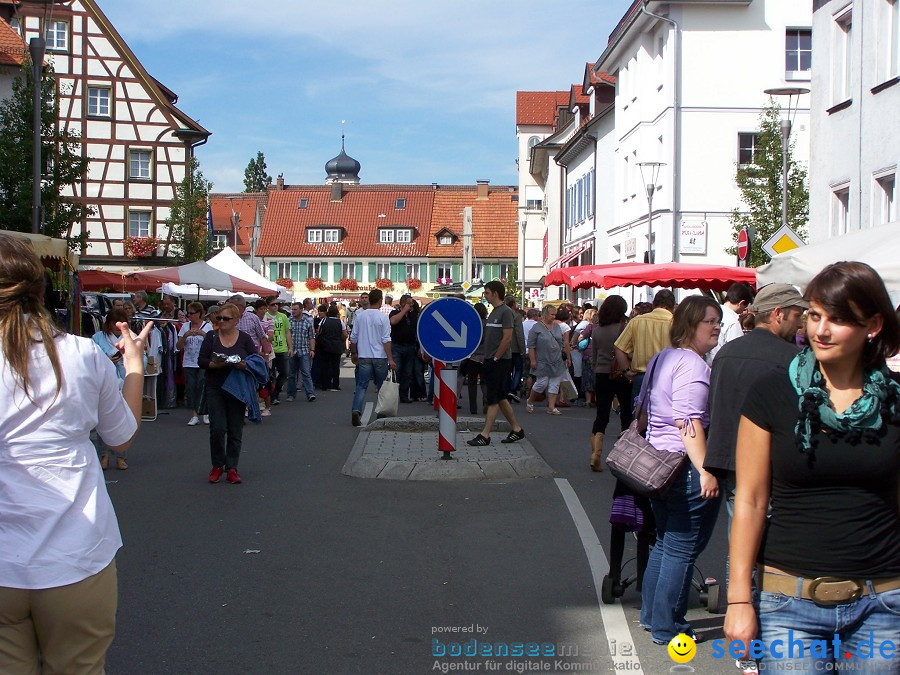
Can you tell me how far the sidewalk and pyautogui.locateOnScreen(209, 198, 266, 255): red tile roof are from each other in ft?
250

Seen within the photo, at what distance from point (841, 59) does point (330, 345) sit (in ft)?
36.4

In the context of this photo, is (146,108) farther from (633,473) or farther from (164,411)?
(633,473)

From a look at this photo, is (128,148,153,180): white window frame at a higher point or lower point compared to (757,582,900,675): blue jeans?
higher

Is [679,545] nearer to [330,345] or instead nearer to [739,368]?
[739,368]

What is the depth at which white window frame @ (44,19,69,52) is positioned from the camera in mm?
43844

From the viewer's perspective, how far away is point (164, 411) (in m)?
17.4


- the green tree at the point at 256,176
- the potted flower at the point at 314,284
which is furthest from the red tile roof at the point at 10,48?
the green tree at the point at 256,176

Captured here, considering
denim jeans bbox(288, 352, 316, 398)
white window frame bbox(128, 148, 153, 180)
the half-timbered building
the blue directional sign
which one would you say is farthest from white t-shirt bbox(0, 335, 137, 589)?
white window frame bbox(128, 148, 153, 180)

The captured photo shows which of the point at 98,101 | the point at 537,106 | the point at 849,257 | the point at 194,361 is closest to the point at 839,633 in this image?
the point at 849,257

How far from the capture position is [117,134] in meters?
46.0

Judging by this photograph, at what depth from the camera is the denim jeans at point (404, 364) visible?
1947cm

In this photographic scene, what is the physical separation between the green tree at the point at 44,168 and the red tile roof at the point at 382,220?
5873 centimetres

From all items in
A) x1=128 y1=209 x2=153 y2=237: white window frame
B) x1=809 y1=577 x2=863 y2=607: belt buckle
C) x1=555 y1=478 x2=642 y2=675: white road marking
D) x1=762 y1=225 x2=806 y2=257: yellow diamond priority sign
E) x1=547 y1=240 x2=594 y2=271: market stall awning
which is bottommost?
x1=555 y1=478 x2=642 y2=675: white road marking

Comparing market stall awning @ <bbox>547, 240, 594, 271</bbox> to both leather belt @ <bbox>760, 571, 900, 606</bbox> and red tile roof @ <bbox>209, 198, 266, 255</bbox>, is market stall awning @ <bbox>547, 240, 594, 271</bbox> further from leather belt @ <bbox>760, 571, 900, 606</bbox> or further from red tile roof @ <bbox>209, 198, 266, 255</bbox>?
red tile roof @ <bbox>209, 198, 266, 255</bbox>
